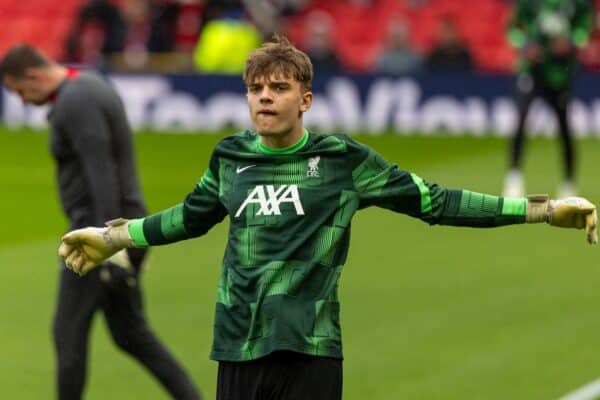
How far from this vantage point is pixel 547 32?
1892 centimetres

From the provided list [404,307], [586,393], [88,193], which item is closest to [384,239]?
[404,307]

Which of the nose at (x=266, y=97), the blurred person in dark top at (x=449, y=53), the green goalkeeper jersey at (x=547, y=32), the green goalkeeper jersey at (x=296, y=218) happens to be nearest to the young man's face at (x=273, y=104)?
the nose at (x=266, y=97)

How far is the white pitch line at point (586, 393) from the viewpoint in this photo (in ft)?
33.3

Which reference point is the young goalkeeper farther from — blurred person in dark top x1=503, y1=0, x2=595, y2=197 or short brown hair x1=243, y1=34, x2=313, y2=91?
blurred person in dark top x1=503, y1=0, x2=595, y2=197

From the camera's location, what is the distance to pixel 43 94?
28.1 feet

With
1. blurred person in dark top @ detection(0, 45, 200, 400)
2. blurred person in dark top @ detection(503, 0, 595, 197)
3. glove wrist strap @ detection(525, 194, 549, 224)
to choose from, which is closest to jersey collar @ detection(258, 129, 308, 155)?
glove wrist strap @ detection(525, 194, 549, 224)

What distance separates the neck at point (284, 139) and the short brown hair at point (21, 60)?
2543 millimetres

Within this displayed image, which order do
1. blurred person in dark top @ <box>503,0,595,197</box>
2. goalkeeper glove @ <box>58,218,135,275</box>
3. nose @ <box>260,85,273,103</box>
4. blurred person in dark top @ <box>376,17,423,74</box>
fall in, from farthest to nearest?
blurred person in dark top @ <box>376,17,423,74</box> < blurred person in dark top @ <box>503,0,595,197</box> < goalkeeper glove @ <box>58,218,135,275</box> < nose @ <box>260,85,273,103</box>

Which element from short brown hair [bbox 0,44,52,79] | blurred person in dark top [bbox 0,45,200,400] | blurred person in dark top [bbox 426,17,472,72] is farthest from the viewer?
blurred person in dark top [bbox 426,17,472,72]

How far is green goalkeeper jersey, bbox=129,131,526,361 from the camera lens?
6270 millimetres

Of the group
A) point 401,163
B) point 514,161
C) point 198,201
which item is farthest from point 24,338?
point 401,163

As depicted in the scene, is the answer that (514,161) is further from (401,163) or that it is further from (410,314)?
(410,314)

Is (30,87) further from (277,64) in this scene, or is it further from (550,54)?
(550,54)

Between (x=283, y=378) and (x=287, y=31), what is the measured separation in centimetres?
2605
